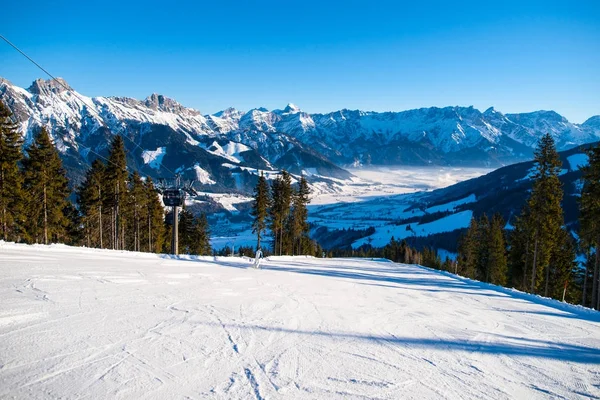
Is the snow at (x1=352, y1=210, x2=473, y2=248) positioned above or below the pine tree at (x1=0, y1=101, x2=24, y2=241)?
below

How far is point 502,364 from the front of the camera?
511cm

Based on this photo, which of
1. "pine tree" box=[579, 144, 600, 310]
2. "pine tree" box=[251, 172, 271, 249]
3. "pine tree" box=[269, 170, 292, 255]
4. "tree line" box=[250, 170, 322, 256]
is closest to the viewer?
"pine tree" box=[579, 144, 600, 310]

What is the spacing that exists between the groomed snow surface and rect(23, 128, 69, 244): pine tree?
25.3m

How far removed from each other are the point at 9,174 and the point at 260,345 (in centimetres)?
2986

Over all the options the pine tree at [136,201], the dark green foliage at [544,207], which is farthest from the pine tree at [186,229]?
the dark green foliage at [544,207]

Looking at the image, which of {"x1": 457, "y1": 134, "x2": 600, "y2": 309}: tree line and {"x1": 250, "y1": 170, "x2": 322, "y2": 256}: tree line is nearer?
{"x1": 457, "y1": 134, "x2": 600, "y2": 309}: tree line

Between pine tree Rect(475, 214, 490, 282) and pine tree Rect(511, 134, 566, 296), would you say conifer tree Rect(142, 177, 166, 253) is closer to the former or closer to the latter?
pine tree Rect(511, 134, 566, 296)

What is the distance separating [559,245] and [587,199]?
47.4 ft

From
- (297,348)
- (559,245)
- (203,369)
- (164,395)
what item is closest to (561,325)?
(297,348)

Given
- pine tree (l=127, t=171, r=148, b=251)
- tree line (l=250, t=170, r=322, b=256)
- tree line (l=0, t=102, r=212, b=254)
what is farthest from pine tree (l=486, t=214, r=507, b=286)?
pine tree (l=127, t=171, r=148, b=251)

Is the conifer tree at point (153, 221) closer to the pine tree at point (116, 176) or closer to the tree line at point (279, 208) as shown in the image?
the pine tree at point (116, 176)

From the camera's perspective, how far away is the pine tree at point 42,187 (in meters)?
29.0

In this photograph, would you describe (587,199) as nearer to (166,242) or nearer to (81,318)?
(81,318)

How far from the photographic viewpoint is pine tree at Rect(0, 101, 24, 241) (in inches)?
974
